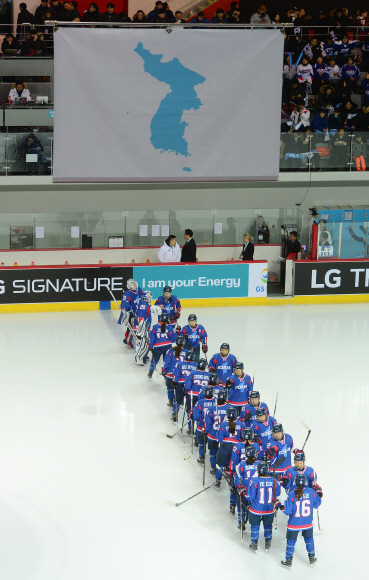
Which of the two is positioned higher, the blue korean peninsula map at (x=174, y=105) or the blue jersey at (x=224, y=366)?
the blue korean peninsula map at (x=174, y=105)

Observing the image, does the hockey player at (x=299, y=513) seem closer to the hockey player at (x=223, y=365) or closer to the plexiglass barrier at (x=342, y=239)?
the hockey player at (x=223, y=365)

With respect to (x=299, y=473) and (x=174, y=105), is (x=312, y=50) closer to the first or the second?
(x=174, y=105)

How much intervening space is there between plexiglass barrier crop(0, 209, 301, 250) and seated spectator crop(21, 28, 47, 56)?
5.14 m

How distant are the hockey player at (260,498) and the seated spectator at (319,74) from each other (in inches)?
601

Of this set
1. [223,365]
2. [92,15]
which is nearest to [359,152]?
[92,15]

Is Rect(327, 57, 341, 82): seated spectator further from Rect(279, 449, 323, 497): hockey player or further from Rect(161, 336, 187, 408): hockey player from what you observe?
Rect(279, 449, 323, 497): hockey player

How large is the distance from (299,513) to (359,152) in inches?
516

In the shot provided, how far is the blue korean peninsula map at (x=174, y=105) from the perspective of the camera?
1514 centimetres

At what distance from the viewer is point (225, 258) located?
62.1ft

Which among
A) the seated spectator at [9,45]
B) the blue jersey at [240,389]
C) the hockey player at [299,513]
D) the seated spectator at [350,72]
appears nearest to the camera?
the hockey player at [299,513]

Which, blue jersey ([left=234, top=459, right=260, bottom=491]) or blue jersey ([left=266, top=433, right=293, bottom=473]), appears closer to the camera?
blue jersey ([left=234, top=459, right=260, bottom=491])

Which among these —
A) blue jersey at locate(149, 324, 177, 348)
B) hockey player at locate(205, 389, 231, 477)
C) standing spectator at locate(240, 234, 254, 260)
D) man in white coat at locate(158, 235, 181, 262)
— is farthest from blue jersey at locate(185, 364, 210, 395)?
standing spectator at locate(240, 234, 254, 260)

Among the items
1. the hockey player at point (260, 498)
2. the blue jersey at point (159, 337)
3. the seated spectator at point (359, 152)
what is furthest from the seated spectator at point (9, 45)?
the hockey player at point (260, 498)

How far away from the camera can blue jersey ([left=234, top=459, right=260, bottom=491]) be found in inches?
316
